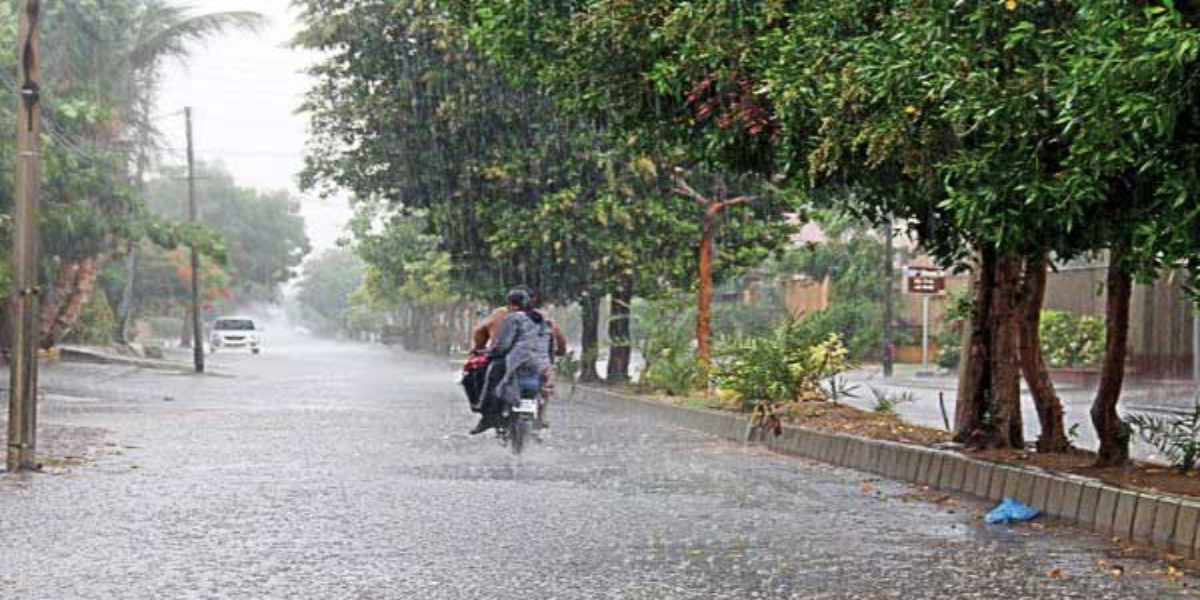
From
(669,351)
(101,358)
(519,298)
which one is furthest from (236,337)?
(519,298)

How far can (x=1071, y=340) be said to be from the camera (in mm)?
38656

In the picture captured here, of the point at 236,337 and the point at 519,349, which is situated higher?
the point at 519,349

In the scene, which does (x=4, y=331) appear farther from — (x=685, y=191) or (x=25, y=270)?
(x=25, y=270)

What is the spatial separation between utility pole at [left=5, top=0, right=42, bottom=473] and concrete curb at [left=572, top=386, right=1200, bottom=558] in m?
7.36

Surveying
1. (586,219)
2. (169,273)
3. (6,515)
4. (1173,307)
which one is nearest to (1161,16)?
(6,515)

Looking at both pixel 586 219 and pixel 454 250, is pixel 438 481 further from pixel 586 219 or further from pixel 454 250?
pixel 454 250

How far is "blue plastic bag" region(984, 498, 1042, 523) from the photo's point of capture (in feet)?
36.9

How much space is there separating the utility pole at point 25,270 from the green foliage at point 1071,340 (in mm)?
28482

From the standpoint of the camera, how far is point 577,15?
1514 centimetres

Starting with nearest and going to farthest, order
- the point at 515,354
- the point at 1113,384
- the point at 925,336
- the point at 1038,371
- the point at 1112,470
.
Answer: the point at 1112,470
the point at 1113,384
the point at 1038,371
the point at 515,354
the point at 925,336

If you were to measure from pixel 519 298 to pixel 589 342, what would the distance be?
19.4m

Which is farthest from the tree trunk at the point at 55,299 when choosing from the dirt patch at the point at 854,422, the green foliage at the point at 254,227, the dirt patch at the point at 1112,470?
the green foliage at the point at 254,227

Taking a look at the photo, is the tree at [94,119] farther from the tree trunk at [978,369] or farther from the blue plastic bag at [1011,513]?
the blue plastic bag at [1011,513]

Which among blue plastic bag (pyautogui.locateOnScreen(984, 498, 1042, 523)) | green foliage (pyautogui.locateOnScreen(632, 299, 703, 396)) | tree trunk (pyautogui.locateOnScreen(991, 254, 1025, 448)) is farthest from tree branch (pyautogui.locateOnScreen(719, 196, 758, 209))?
blue plastic bag (pyautogui.locateOnScreen(984, 498, 1042, 523))
